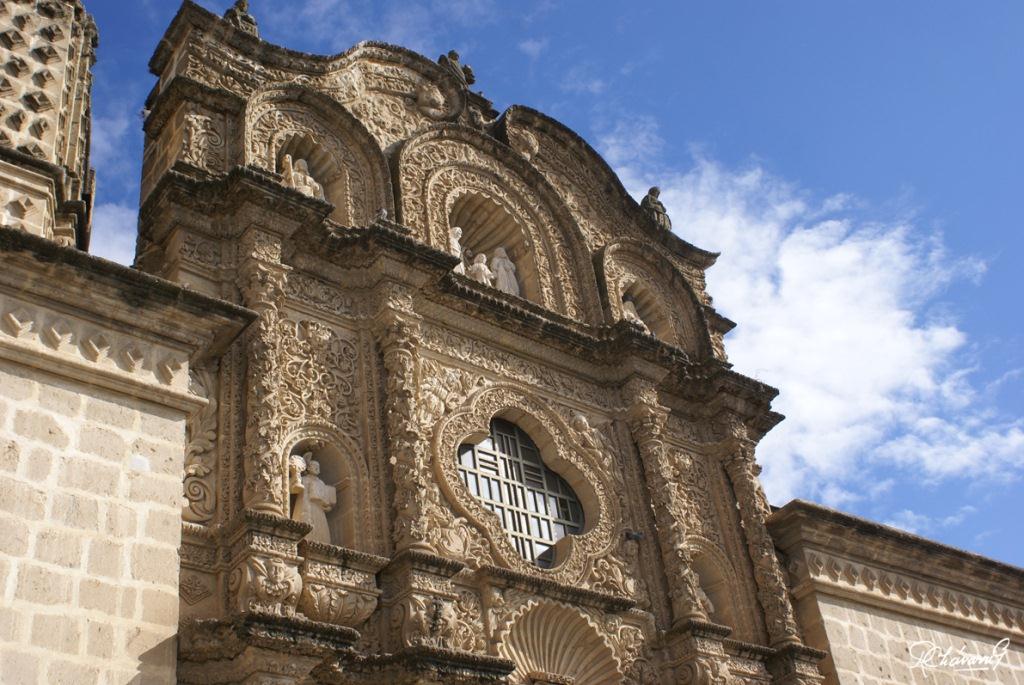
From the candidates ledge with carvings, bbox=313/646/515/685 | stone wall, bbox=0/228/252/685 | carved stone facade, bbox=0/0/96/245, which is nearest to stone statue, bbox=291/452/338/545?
ledge with carvings, bbox=313/646/515/685

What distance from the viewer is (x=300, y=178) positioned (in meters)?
12.3

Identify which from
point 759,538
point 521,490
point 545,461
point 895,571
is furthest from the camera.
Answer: point 895,571

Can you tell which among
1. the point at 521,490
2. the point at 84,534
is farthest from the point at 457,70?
the point at 84,534

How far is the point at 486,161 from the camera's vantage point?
48.4 ft

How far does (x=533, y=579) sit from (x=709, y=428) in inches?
179

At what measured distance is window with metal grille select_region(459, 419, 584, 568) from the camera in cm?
1173

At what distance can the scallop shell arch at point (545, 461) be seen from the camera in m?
11.0

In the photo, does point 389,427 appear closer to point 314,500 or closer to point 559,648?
point 314,500

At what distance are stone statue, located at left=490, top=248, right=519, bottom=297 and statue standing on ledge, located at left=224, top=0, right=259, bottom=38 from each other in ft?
12.7

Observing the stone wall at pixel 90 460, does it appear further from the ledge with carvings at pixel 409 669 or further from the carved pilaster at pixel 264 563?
the ledge with carvings at pixel 409 669

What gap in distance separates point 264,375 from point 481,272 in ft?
13.6

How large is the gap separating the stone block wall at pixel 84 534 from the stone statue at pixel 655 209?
9775mm

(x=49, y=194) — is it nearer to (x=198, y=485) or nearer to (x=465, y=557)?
(x=198, y=485)

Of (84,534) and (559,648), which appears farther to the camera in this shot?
(559,648)
